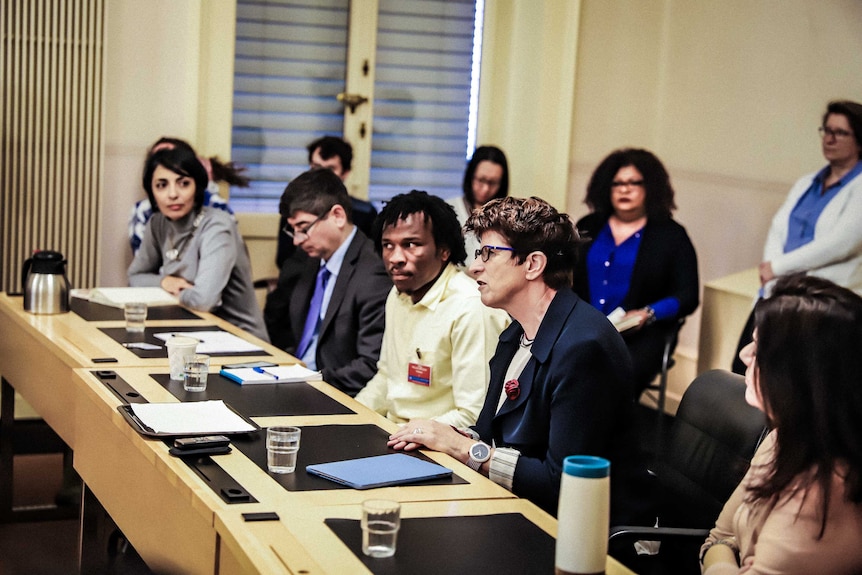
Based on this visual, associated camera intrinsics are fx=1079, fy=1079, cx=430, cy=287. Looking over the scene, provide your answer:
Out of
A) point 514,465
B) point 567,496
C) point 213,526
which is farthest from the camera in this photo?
point 514,465

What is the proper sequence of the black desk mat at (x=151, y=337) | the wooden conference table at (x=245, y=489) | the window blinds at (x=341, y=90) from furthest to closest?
1. the window blinds at (x=341, y=90)
2. the black desk mat at (x=151, y=337)
3. the wooden conference table at (x=245, y=489)

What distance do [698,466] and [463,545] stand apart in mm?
913

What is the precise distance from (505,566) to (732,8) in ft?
16.0

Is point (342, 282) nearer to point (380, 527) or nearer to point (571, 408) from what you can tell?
point (571, 408)

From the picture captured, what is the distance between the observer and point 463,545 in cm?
189

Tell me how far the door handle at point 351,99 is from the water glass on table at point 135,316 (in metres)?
2.77

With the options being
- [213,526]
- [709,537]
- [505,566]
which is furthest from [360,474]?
[709,537]

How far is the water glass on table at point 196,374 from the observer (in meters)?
2.94

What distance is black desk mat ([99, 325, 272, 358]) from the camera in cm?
346

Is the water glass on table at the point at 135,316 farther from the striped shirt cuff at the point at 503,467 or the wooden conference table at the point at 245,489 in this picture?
the striped shirt cuff at the point at 503,467

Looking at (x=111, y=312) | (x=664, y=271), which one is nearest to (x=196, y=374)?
(x=111, y=312)

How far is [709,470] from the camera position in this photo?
2549mm

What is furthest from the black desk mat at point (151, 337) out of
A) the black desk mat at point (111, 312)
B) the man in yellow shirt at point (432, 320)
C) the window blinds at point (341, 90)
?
the window blinds at point (341, 90)

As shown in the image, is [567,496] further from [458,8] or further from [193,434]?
[458,8]
